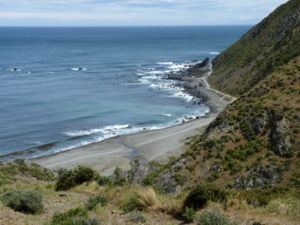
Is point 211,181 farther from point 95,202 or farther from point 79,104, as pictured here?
point 79,104

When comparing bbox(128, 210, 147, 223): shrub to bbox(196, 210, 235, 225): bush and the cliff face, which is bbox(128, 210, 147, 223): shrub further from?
the cliff face

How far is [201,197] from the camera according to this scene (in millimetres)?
13789

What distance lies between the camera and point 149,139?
5625 centimetres

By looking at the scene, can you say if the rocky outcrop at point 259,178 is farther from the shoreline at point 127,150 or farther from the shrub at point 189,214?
the shrub at point 189,214

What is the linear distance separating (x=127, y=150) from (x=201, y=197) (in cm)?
3863

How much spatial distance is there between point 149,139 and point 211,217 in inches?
1770

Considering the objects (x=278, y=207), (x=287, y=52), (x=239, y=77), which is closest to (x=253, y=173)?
(x=278, y=207)

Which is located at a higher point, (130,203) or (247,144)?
(130,203)

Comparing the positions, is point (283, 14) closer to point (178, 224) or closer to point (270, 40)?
point (270, 40)

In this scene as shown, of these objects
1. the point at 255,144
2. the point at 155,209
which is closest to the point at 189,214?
the point at 155,209

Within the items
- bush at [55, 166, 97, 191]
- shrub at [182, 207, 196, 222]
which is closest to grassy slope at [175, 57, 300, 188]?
bush at [55, 166, 97, 191]

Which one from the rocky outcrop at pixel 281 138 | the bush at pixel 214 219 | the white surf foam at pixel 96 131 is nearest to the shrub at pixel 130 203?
the bush at pixel 214 219

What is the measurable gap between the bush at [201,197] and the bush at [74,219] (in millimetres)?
3615

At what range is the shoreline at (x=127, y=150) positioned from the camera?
46403 millimetres
